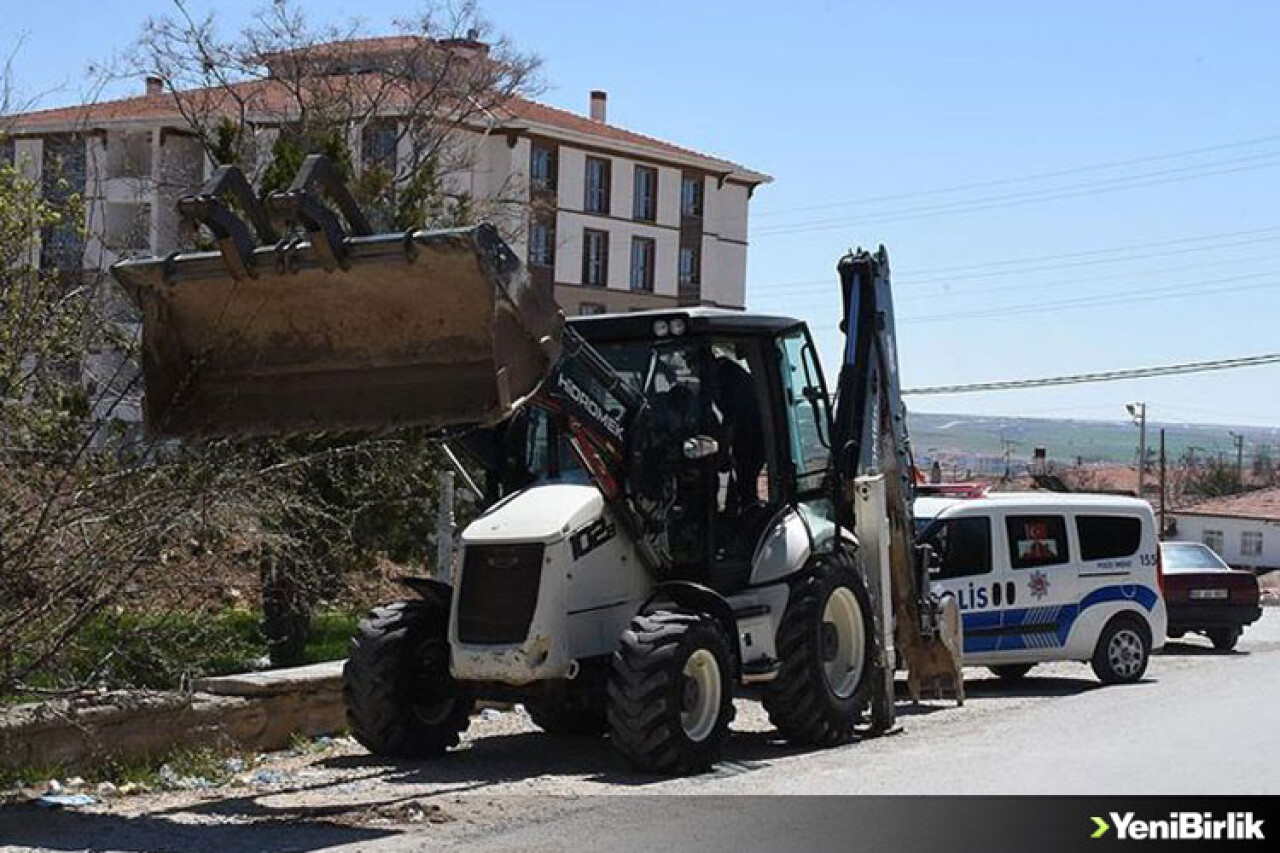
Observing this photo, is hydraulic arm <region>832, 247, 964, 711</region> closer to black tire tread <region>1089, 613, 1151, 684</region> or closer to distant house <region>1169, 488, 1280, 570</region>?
black tire tread <region>1089, 613, 1151, 684</region>

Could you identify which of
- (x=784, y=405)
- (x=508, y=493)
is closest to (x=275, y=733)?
(x=508, y=493)

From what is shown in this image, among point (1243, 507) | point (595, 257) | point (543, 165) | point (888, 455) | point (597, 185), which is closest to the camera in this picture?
point (888, 455)

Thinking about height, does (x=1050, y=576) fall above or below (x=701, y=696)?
above

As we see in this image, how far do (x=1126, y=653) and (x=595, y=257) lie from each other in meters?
56.0

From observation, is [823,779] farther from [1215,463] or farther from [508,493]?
[1215,463]

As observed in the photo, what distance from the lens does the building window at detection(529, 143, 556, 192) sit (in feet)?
226

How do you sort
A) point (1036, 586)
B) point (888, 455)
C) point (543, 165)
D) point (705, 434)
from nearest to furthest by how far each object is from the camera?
1. point (705, 434)
2. point (888, 455)
3. point (1036, 586)
4. point (543, 165)

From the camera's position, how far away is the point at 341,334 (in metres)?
10.6

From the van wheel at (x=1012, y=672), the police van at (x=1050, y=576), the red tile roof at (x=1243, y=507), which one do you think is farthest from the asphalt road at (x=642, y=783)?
the red tile roof at (x=1243, y=507)

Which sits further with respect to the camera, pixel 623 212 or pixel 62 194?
pixel 623 212

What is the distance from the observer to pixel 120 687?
1216cm

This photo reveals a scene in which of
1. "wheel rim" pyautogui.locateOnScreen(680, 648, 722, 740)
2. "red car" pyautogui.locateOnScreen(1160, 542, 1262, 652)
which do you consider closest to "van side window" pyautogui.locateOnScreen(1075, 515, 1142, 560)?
"red car" pyautogui.locateOnScreen(1160, 542, 1262, 652)

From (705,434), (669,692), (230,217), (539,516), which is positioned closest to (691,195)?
(705,434)

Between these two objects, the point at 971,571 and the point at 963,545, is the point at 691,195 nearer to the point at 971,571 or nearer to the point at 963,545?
the point at 963,545
